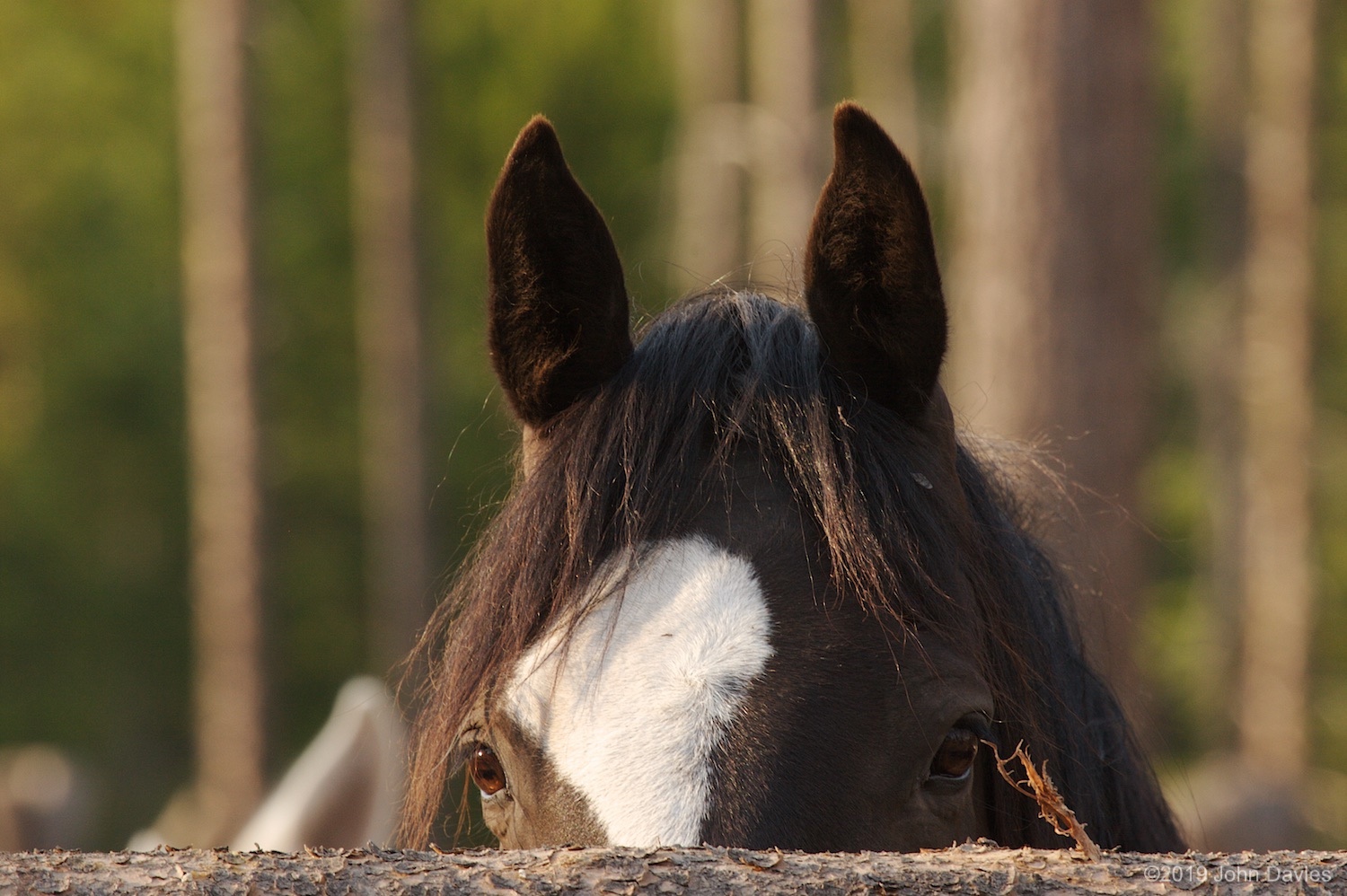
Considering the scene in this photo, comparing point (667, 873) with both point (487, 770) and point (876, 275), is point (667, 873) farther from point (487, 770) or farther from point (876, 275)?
point (876, 275)

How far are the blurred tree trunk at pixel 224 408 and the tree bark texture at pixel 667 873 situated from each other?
1053 centimetres

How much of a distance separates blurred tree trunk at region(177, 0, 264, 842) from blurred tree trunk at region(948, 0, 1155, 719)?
305 inches

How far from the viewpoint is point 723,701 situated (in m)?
1.59

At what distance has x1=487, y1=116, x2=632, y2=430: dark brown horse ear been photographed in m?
1.98

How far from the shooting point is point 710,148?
48.6 ft

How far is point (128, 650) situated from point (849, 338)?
23.7m

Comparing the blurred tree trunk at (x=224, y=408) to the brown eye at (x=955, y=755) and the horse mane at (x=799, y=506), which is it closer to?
the horse mane at (x=799, y=506)

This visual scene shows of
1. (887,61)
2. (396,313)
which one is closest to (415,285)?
(396,313)

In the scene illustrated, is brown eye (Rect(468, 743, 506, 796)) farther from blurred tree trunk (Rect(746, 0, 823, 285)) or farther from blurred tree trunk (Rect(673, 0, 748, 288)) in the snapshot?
blurred tree trunk (Rect(673, 0, 748, 288))

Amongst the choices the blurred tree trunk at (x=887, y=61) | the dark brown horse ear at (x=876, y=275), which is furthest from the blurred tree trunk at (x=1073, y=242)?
the blurred tree trunk at (x=887, y=61)

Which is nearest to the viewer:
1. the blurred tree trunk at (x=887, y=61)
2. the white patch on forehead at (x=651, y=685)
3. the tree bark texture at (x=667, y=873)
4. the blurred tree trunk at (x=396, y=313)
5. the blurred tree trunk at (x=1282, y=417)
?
the tree bark texture at (x=667, y=873)

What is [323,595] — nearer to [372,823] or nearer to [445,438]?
[445,438]

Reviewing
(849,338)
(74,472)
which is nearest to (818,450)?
(849,338)

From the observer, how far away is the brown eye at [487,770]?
1.85 metres
